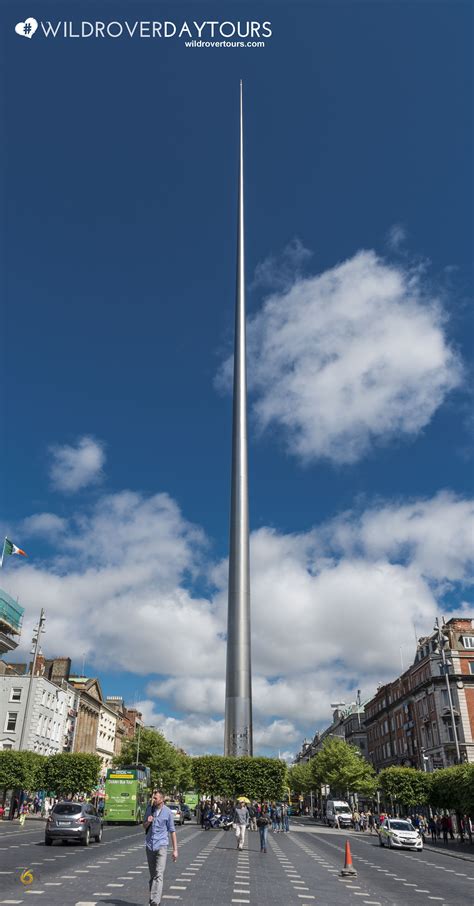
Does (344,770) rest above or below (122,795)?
above

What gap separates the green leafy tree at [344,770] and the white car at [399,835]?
158 ft

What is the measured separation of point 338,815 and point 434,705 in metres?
15.5

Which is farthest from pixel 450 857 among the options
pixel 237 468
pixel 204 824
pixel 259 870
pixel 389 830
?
pixel 237 468

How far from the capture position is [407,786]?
58.3 m

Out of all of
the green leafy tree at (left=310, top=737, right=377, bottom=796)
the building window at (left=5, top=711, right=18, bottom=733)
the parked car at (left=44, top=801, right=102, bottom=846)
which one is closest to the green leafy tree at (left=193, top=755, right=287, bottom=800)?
the building window at (left=5, top=711, right=18, bottom=733)

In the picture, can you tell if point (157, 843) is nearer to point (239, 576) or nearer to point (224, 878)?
point (224, 878)

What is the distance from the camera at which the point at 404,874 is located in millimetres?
22734

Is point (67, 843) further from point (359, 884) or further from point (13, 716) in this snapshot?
point (13, 716)

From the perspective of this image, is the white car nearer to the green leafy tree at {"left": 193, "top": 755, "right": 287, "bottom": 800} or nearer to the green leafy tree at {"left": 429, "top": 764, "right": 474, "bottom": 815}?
the green leafy tree at {"left": 429, "top": 764, "right": 474, "bottom": 815}

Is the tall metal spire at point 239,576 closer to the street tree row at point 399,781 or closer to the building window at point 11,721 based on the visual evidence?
the street tree row at point 399,781

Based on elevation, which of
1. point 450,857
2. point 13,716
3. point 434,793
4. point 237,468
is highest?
point 237,468

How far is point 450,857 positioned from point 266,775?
26.6m

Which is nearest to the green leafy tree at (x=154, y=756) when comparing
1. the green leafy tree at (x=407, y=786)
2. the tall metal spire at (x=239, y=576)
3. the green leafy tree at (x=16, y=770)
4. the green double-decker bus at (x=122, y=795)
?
the tall metal spire at (x=239, y=576)

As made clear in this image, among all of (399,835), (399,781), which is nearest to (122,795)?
(399,835)
